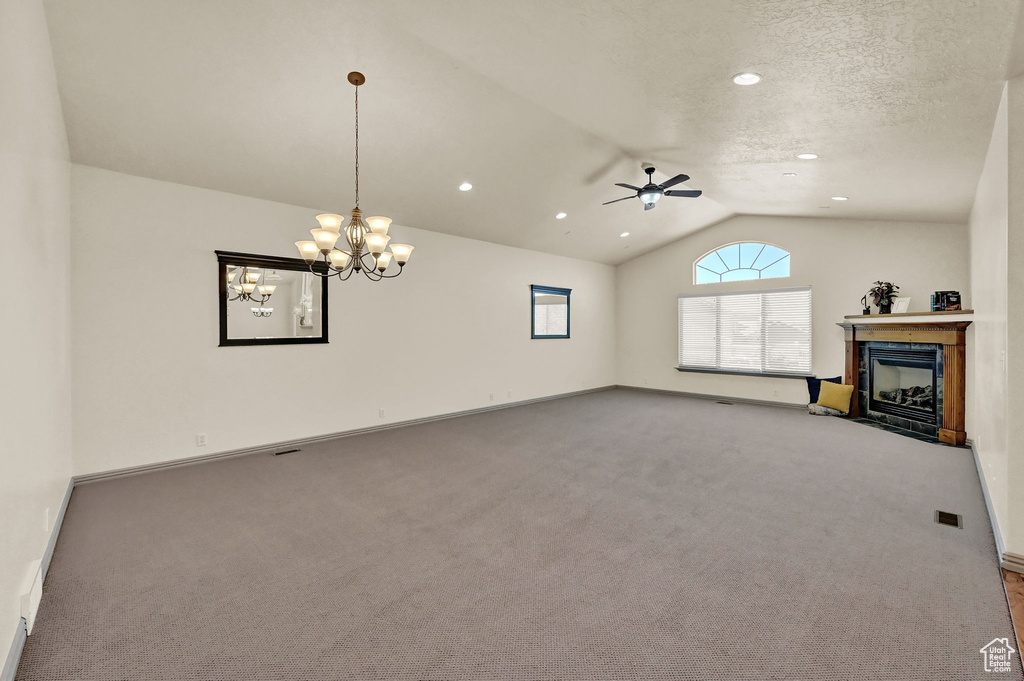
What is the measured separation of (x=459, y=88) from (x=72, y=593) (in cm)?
402

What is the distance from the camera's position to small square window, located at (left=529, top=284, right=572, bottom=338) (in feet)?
26.6

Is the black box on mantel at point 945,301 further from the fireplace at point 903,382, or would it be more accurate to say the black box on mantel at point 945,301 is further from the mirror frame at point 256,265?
the mirror frame at point 256,265

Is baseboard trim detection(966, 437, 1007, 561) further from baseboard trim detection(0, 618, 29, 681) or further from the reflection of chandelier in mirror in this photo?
the reflection of chandelier in mirror

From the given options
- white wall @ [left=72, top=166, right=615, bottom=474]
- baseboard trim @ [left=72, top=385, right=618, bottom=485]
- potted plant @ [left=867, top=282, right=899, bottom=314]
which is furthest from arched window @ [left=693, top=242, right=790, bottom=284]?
baseboard trim @ [left=72, top=385, right=618, bottom=485]

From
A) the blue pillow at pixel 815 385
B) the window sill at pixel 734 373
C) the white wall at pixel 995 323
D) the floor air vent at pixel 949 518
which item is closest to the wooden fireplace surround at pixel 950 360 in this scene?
the blue pillow at pixel 815 385

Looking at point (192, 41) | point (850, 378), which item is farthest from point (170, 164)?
point (850, 378)

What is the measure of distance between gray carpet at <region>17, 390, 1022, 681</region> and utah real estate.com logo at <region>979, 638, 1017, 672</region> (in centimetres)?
4

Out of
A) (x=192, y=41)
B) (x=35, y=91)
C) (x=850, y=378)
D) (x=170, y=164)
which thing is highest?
(x=192, y=41)

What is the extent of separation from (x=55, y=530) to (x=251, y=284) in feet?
8.81

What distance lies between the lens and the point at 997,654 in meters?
1.83

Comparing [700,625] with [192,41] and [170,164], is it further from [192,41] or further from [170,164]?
[170,164]

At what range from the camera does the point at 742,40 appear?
2473mm

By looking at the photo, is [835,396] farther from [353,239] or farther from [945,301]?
[353,239]

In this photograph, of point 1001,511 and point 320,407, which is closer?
point 1001,511
